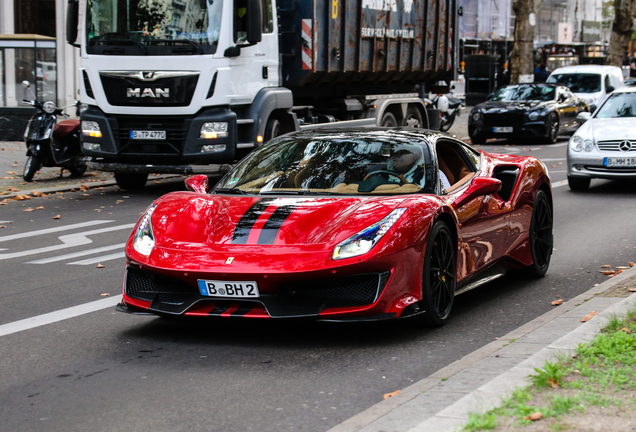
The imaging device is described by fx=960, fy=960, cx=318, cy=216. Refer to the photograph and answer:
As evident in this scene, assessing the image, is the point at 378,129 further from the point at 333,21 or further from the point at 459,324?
the point at 333,21

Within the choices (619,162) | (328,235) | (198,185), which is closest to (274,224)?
(328,235)

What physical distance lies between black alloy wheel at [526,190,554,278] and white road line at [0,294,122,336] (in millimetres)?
3273

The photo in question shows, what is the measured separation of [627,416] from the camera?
12.6 feet

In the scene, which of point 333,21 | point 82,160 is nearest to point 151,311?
point 82,160

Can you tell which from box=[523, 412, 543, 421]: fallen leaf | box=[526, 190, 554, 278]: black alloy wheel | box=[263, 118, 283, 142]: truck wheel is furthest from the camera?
box=[263, 118, 283, 142]: truck wheel

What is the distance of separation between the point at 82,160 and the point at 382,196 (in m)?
9.51

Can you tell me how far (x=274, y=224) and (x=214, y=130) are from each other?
7.99 metres

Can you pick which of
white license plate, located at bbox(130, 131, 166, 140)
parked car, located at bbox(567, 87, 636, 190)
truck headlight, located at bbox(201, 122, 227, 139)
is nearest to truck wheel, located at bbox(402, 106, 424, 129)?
parked car, located at bbox(567, 87, 636, 190)

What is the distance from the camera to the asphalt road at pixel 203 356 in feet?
14.4

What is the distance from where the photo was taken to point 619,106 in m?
15.2

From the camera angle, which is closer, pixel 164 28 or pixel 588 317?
pixel 588 317

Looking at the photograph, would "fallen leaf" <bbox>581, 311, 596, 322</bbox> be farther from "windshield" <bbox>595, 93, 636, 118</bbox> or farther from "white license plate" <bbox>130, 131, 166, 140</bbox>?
"windshield" <bbox>595, 93, 636, 118</bbox>

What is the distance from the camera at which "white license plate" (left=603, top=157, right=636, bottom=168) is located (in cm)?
1388

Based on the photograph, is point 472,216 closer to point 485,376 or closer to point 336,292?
point 336,292
